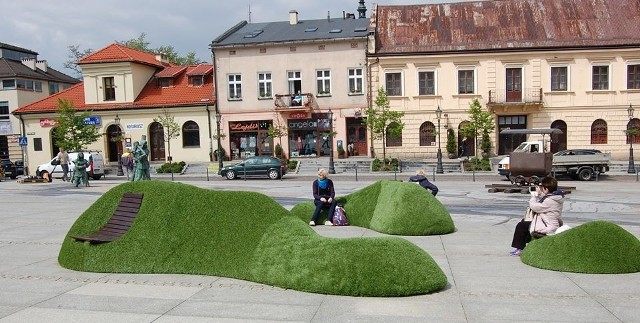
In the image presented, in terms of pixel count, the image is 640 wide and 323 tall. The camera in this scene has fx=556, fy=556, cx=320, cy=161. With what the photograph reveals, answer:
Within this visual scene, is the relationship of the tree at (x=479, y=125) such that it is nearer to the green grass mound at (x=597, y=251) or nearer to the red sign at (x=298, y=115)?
the red sign at (x=298, y=115)

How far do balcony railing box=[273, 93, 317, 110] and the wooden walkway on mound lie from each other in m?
31.6

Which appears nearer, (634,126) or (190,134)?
(634,126)

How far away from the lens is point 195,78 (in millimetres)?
44969

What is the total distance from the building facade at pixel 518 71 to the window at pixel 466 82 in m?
0.07

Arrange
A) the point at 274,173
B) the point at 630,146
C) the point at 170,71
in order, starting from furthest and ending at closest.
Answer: the point at 170,71, the point at 630,146, the point at 274,173

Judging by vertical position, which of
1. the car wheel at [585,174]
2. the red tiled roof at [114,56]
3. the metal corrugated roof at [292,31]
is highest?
the metal corrugated roof at [292,31]

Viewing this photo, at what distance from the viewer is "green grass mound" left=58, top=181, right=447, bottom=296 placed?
6879mm

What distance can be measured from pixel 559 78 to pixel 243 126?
22.7 m

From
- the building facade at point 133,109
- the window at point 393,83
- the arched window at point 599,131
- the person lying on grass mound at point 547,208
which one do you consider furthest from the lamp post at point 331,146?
the person lying on grass mound at point 547,208

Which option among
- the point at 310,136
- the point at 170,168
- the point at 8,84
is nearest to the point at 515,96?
the point at 310,136

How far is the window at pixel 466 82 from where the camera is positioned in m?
38.5

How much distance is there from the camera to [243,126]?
42.2 metres

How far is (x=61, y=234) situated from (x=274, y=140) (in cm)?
2960

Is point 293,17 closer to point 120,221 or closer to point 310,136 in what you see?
point 310,136
